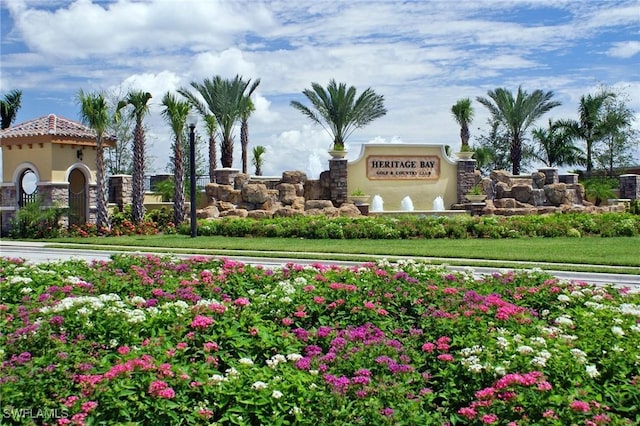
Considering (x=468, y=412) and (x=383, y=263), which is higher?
(x=383, y=263)

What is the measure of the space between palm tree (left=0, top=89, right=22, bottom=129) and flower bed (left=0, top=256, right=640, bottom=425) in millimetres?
35834

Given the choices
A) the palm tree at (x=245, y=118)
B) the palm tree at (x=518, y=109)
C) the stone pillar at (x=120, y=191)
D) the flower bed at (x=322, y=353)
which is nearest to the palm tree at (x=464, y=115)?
the palm tree at (x=518, y=109)

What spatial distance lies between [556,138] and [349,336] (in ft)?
138

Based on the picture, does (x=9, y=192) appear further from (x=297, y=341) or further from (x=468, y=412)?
(x=468, y=412)

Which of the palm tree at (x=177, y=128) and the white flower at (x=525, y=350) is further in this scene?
the palm tree at (x=177, y=128)

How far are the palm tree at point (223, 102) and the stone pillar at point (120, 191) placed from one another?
735cm

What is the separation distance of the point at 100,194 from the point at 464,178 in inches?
664

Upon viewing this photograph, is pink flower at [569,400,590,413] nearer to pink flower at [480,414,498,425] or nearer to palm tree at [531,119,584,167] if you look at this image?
pink flower at [480,414,498,425]

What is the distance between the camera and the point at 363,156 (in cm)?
3169

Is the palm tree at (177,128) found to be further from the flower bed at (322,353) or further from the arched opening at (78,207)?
the flower bed at (322,353)

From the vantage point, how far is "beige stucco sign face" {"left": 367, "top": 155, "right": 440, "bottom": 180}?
31852mm

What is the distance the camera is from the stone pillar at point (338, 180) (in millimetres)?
31031

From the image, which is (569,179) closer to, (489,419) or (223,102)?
(223,102)

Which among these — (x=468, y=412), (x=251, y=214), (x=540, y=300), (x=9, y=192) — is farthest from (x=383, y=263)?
(x=9, y=192)
